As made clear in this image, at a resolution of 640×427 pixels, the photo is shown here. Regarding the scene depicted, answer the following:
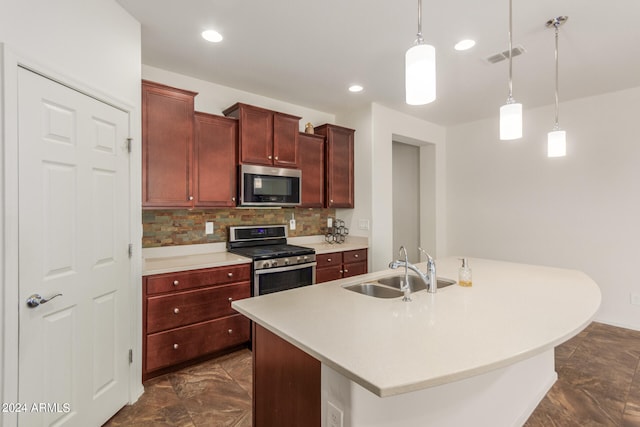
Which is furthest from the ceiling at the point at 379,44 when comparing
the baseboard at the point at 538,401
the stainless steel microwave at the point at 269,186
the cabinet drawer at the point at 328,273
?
the baseboard at the point at 538,401

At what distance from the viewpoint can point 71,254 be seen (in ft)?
5.65

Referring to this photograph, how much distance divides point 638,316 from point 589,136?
2078mm

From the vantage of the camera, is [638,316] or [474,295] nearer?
[474,295]

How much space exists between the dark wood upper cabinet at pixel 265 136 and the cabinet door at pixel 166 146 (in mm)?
513

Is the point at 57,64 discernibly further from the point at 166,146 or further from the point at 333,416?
the point at 333,416

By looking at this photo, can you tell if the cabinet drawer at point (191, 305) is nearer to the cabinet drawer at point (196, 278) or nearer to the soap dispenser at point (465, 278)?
the cabinet drawer at point (196, 278)

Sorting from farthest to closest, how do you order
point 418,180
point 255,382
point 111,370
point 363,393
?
1. point 418,180
2. point 111,370
3. point 255,382
4. point 363,393

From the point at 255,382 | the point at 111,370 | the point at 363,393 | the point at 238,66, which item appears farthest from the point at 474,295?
the point at 238,66

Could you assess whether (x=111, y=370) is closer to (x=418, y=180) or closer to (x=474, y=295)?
(x=474, y=295)

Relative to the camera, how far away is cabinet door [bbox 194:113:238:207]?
290 cm

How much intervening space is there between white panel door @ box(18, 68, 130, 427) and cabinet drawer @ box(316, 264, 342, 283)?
1873mm

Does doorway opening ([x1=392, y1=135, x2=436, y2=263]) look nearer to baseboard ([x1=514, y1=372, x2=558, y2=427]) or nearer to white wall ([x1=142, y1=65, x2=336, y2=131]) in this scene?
white wall ([x1=142, y1=65, x2=336, y2=131])

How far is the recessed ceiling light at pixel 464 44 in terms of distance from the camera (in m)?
2.47

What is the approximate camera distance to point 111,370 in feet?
6.57
